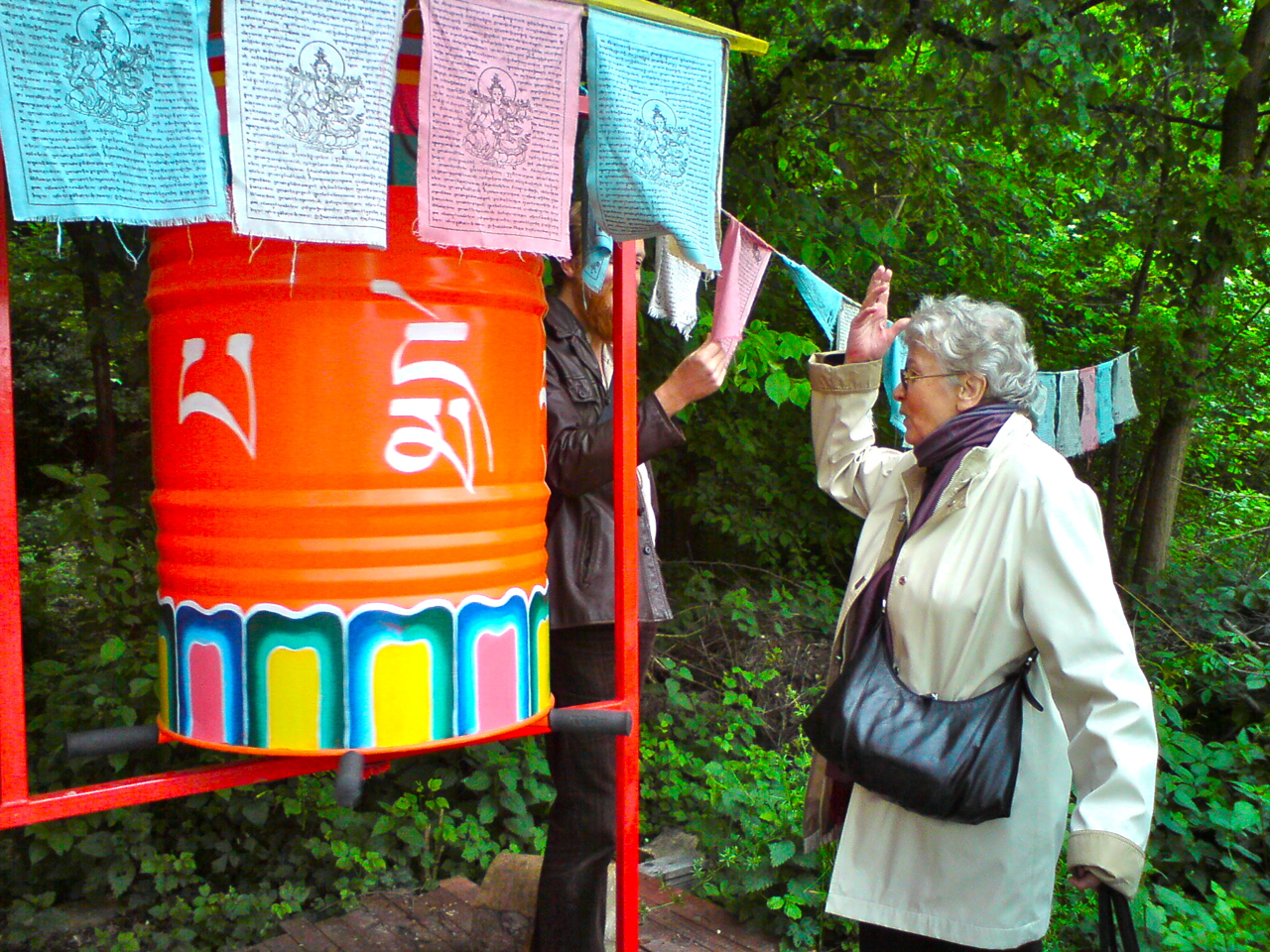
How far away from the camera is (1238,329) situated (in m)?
6.92

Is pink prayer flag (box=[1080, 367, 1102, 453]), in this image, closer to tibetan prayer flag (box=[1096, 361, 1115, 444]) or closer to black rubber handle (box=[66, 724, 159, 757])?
tibetan prayer flag (box=[1096, 361, 1115, 444])

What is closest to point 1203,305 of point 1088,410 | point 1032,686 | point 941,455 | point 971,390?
point 1088,410

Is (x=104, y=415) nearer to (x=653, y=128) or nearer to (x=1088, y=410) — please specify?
(x=653, y=128)

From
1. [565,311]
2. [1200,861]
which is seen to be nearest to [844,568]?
[1200,861]

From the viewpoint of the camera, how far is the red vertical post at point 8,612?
5.15 ft

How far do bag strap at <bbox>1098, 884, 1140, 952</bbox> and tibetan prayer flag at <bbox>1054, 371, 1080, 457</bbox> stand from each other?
416cm

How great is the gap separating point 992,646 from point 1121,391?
4.79 meters

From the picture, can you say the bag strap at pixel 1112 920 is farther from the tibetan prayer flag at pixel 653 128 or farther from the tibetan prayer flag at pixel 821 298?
the tibetan prayer flag at pixel 821 298

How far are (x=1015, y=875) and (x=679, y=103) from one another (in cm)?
153

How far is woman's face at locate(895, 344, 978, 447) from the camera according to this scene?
2.08 metres

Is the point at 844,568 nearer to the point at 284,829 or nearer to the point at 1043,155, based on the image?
the point at 1043,155

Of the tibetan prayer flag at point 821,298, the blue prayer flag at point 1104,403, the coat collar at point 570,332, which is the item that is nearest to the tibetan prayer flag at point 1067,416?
the blue prayer flag at point 1104,403

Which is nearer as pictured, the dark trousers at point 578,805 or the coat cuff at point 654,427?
the coat cuff at point 654,427

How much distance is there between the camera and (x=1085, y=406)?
5.75 meters
